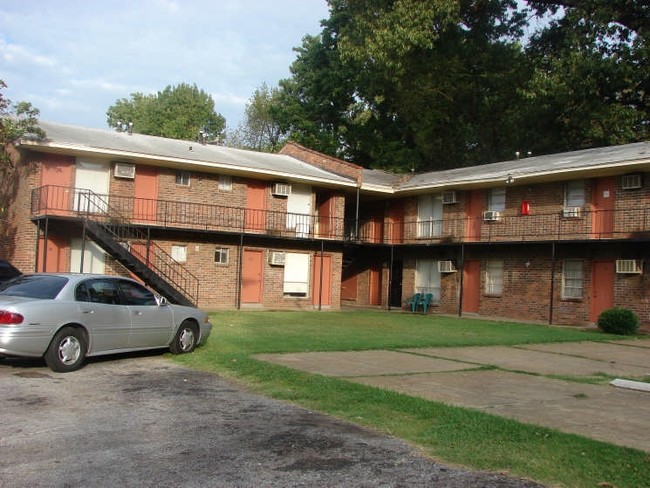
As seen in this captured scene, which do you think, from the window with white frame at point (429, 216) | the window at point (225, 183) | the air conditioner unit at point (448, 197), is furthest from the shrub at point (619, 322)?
the window at point (225, 183)

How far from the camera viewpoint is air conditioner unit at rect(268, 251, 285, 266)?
26.6 metres

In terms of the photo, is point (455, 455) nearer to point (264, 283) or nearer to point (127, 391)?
point (127, 391)

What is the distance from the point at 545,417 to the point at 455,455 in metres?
2.12

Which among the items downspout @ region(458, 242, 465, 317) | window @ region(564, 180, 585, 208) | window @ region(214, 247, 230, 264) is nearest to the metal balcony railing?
window @ region(214, 247, 230, 264)

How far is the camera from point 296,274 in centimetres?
2745

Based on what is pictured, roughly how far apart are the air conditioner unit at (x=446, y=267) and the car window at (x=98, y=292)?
748 inches

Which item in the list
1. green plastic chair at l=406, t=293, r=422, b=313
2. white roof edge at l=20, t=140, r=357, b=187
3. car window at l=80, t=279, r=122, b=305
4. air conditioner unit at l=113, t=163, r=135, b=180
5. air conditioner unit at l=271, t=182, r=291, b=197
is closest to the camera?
car window at l=80, t=279, r=122, b=305

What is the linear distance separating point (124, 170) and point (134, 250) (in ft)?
9.20

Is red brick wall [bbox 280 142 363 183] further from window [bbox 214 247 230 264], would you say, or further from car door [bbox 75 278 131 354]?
car door [bbox 75 278 131 354]

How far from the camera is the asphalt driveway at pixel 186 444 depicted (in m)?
5.05

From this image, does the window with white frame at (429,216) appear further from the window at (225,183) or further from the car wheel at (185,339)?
the car wheel at (185,339)

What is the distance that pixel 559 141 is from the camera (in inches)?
1300

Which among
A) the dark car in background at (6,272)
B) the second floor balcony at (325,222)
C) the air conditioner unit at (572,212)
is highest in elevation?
the air conditioner unit at (572,212)

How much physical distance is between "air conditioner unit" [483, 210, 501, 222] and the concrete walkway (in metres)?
11.2
